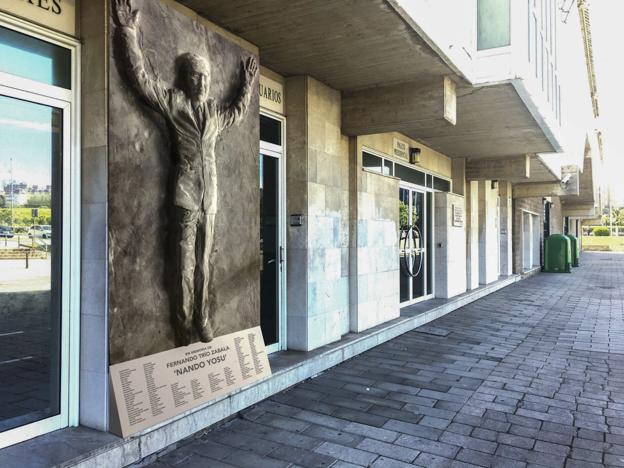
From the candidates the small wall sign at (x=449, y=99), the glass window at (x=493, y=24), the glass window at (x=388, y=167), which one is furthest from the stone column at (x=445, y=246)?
the small wall sign at (x=449, y=99)

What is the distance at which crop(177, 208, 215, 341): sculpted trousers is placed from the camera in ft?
12.4

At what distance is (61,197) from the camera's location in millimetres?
3477

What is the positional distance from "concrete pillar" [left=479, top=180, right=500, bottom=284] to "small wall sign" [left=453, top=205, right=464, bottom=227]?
2007 mm

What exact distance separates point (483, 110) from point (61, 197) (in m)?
6.17

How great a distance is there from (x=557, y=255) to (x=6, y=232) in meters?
21.1

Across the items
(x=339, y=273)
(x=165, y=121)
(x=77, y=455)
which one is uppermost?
(x=165, y=121)

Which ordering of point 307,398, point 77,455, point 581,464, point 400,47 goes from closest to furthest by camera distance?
point 77,455, point 581,464, point 307,398, point 400,47

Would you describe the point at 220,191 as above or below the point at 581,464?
above

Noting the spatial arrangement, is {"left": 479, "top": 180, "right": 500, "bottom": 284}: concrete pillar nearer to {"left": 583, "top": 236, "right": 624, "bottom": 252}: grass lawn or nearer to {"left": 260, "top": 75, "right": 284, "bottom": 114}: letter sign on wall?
{"left": 260, "top": 75, "right": 284, "bottom": 114}: letter sign on wall

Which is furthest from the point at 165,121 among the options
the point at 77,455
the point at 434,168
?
the point at 434,168

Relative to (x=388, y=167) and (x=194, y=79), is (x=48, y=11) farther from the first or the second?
(x=388, y=167)

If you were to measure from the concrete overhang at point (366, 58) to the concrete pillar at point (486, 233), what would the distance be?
5.25 metres

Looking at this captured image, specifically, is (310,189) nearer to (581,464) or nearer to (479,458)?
(479,458)

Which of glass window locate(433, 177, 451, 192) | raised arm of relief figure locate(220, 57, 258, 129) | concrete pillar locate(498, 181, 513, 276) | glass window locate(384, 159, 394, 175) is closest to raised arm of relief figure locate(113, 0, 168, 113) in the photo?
raised arm of relief figure locate(220, 57, 258, 129)
